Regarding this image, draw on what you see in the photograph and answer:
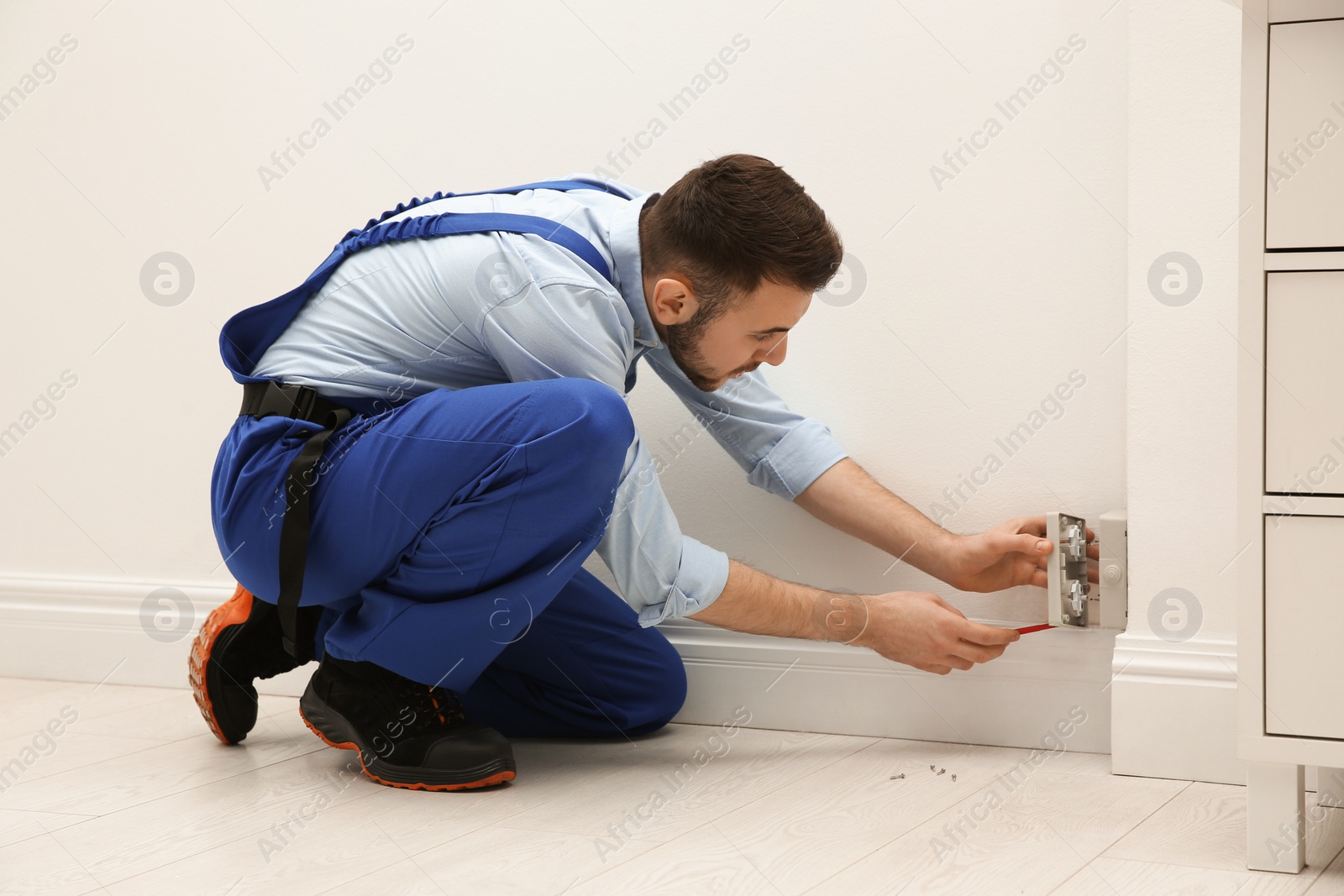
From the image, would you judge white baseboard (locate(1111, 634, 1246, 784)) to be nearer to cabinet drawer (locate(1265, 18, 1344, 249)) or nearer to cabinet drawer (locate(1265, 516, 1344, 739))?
cabinet drawer (locate(1265, 516, 1344, 739))

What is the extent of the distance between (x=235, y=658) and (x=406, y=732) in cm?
31

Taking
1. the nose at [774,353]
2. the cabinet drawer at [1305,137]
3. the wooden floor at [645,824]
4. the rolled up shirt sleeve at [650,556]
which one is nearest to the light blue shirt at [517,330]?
the rolled up shirt sleeve at [650,556]

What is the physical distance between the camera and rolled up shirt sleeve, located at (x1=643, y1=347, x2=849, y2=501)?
1382 mm

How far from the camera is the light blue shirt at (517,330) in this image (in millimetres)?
1151

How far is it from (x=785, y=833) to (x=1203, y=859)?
358 millimetres

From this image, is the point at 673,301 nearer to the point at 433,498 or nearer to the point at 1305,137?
the point at 433,498

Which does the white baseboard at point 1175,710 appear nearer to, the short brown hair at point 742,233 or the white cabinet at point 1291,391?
the white cabinet at point 1291,391

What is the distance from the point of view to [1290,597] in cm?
92

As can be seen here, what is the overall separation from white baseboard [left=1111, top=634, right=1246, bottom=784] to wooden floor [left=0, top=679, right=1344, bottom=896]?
0.03 meters

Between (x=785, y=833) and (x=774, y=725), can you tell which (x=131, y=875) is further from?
(x=774, y=725)

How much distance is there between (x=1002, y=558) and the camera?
1.32m

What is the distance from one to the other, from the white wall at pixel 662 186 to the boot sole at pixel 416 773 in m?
0.38

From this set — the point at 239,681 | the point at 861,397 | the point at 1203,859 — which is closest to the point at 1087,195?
the point at 861,397

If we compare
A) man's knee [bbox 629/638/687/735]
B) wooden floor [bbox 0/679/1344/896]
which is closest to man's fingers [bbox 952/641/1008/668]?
wooden floor [bbox 0/679/1344/896]
